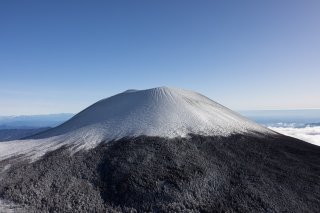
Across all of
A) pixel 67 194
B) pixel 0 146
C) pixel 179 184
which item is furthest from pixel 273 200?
pixel 0 146

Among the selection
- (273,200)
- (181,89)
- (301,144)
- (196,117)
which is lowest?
(273,200)

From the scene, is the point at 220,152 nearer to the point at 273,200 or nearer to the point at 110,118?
the point at 273,200

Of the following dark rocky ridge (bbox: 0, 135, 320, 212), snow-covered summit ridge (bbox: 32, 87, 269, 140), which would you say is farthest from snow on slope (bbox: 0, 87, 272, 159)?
dark rocky ridge (bbox: 0, 135, 320, 212)

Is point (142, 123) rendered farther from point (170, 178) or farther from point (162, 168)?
point (170, 178)

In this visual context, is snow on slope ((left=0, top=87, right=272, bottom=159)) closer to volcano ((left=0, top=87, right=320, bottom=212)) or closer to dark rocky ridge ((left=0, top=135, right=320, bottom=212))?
volcano ((left=0, top=87, right=320, bottom=212))

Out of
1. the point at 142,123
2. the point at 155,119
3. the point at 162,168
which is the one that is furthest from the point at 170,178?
the point at 155,119

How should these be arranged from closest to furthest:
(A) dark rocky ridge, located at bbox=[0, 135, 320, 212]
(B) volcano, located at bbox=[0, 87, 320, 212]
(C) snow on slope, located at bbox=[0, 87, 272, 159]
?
(A) dark rocky ridge, located at bbox=[0, 135, 320, 212]
(B) volcano, located at bbox=[0, 87, 320, 212]
(C) snow on slope, located at bbox=[0, 87, 272, 159]

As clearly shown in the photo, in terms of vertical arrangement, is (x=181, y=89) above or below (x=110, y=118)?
above
